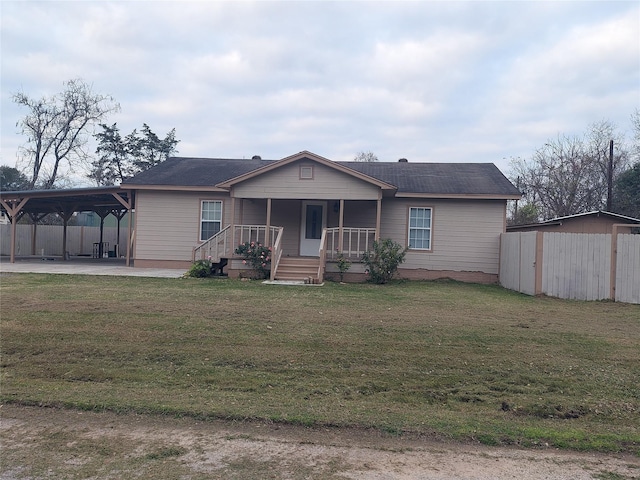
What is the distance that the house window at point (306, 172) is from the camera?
15398 mm

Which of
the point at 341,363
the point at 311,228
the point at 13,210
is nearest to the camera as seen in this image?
the point at 341,363

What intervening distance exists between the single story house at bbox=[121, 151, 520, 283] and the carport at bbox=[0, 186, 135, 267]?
4.59 feet

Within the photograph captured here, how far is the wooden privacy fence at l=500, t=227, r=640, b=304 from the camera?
457 inches

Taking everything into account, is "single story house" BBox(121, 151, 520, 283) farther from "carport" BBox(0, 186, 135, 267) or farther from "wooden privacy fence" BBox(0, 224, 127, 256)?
"wooden privacy fence" BBox(0, 224, 127, 256)

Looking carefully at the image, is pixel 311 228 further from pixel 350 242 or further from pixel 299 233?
pixel 350 242

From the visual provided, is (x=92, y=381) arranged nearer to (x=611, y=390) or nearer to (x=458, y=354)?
(x=458, y=354)

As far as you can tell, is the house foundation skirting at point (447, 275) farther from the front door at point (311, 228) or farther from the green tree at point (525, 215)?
the green tree at point (525, 215)

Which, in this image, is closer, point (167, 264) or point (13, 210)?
point (167, 264)

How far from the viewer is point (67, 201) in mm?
21953

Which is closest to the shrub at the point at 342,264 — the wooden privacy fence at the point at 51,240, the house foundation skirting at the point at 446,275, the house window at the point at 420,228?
the house foundation skirting at the point at 446,275

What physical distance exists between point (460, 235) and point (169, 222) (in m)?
9.60

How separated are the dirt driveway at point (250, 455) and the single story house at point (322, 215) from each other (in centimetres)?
949

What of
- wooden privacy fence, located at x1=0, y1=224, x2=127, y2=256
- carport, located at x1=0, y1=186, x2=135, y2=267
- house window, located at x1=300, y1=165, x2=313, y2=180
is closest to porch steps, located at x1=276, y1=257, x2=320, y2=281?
house window, located at x1=300, y1=165, x2=313, y2=180

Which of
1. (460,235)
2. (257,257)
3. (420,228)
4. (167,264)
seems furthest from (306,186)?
(167,264)
